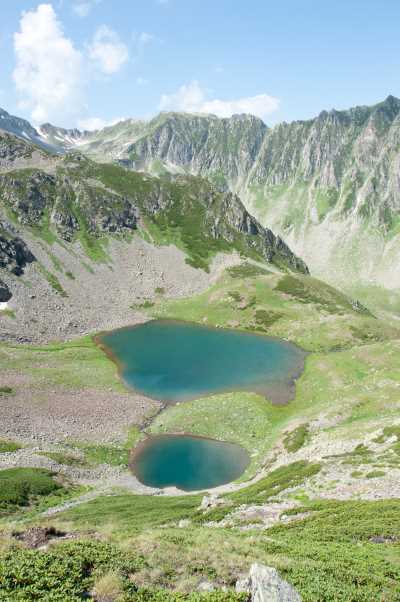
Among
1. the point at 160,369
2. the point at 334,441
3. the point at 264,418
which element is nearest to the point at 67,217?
the point at 160,369

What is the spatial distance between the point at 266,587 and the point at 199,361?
92833mm

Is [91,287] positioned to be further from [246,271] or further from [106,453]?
[106,453]

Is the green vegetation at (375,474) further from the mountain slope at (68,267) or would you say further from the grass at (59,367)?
the mountain slope at (68,267)

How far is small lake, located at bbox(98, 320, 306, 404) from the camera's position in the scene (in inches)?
3661

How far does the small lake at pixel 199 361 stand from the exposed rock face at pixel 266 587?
69990 millimetres

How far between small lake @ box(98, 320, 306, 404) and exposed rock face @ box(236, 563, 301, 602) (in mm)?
69990

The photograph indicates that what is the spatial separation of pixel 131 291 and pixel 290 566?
154556 millimetres

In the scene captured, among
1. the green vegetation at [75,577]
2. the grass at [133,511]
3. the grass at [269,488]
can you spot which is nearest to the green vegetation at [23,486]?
the grass at [133,511]

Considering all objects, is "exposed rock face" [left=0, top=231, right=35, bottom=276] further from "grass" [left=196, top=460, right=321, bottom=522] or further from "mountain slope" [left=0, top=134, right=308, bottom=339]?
"grass" [left=196, top=460, right=321, bottom=522]

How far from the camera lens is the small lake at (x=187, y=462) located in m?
60.4

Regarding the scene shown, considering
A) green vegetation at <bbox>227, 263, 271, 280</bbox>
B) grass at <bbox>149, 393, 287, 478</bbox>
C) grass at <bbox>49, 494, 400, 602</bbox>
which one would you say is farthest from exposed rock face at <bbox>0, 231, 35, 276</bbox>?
grass at <bbox>49, 494, 400, 602</bbox>

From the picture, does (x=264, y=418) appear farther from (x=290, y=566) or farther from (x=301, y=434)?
(x=290, y=566)

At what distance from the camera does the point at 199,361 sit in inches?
4309

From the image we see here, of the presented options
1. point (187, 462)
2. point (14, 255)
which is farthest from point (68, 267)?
point (187, 462)
